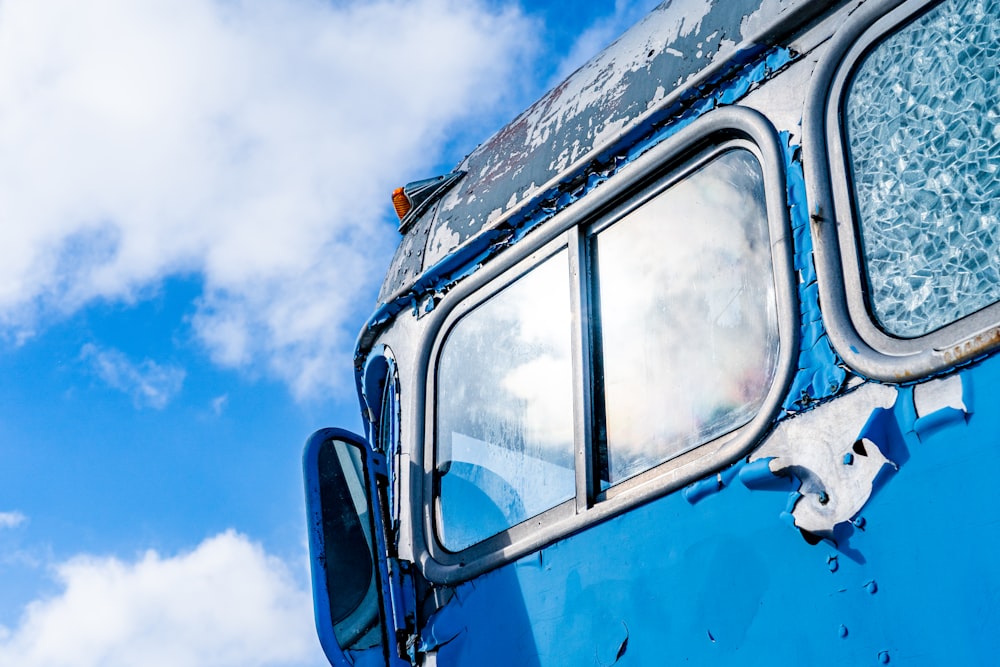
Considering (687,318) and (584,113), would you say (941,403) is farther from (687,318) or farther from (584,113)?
(584,113)

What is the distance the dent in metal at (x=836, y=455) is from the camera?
1452 millimetres

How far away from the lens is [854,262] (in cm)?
160

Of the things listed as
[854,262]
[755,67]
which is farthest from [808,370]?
[755,67]

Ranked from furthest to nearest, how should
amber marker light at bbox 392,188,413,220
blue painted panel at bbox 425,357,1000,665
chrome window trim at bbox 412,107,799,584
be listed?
amber marker light at bbox 392,188,413,220, chrome window trim at bbox 412,107,799,584, blue painted panel at bbox 425,357,1000,665

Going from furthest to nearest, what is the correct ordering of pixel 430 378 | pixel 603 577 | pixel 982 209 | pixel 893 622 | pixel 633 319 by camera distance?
pixel 430 378 → pixel 633 319 → pixel 603 577 → pixel 982 209 → pixel 893 622

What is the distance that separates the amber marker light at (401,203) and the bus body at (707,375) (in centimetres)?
31

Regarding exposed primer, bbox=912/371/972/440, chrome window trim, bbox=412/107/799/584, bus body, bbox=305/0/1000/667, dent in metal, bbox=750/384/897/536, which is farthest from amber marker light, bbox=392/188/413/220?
exposed primer, bbox=912/371/972/440

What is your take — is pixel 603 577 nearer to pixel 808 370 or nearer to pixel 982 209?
pixel 808 370

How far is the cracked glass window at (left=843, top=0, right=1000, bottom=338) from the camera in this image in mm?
1469

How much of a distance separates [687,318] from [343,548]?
90cm

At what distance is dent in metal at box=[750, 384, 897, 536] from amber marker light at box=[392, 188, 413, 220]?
153 centimetres

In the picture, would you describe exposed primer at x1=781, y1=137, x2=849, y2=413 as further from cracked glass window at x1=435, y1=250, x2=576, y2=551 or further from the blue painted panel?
cracked glass window at x1=435, y1=250, x2=576, y2=551

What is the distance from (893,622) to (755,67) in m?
0.97

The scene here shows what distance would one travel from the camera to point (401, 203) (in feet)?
9.53
